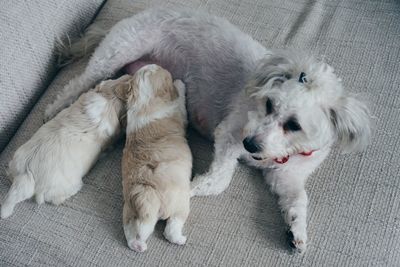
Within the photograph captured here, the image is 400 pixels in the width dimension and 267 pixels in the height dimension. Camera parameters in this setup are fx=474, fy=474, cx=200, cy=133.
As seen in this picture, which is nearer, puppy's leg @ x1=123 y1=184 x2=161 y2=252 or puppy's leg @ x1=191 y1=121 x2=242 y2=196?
puppy's leg @ x1=123 y1=184 x2=161 y2=252

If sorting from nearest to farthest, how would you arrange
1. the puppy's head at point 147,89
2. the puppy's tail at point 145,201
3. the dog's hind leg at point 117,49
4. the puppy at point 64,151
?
the puppy's tail at point 145,201 < the puppy at point 64,151 < the puppy's head at point 147,89 < the dog's hind leg at point 117,49

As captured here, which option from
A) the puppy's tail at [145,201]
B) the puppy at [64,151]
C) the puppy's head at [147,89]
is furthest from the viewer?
the puppy's head at [147,89]

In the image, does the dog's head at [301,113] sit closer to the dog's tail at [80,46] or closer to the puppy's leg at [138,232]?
A: the puppy's leg at [138,232]

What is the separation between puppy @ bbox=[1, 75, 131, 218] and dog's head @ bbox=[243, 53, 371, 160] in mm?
488

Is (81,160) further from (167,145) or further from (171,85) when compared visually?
(171,85)

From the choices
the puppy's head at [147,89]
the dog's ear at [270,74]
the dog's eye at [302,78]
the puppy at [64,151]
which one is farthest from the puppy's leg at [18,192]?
the dog's eye at [302,78]

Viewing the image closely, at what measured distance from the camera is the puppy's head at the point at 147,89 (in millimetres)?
1631

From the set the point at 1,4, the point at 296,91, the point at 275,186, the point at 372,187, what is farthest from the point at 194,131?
the point at 1,4

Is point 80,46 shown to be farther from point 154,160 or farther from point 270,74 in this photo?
point 270,74

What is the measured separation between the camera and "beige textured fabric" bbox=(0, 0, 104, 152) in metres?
1.67

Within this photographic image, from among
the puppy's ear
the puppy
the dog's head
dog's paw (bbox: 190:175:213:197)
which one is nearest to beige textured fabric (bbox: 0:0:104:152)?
the puppy

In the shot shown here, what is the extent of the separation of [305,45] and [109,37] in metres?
0.79

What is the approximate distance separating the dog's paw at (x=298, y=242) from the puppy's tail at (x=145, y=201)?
41cm

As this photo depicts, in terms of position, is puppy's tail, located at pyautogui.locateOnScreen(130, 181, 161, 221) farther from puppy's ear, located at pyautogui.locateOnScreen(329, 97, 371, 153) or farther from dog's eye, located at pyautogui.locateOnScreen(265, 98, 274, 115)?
puppy's ear, located at pyautogui.locateOnScreen(329, 97, 371, 153)
